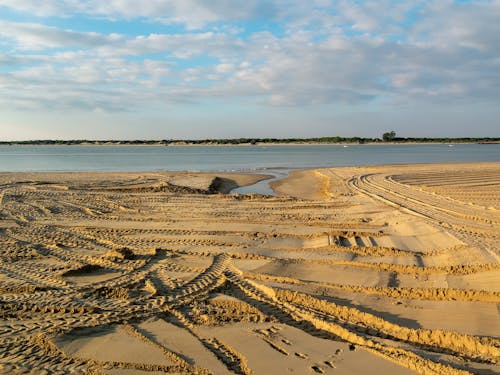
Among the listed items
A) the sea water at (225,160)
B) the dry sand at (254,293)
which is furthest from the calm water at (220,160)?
the dry sand at (254,293)

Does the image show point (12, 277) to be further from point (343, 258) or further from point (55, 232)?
point (343, 258)

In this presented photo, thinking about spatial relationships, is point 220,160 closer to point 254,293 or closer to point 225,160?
point 225,160

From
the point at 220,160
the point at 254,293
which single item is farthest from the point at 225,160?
the point at 254,293

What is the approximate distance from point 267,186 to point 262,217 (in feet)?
35.2

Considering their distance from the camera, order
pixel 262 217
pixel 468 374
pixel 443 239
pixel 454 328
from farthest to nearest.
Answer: pixel 262 217
pixel 443 239
pixel 454 328
pixel 468 374

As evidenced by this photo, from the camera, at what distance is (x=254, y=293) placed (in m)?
5.89

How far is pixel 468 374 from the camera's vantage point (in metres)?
3.60

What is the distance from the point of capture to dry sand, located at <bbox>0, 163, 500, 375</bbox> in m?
4.11

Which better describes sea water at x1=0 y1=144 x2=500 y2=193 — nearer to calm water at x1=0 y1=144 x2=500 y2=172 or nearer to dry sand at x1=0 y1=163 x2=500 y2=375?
calm water at x1=0 y1=144 x2=500 y2=172

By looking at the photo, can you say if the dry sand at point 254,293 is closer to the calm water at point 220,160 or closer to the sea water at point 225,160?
the sea water at point 225,160

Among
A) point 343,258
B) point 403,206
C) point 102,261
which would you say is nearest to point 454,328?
point 343,258

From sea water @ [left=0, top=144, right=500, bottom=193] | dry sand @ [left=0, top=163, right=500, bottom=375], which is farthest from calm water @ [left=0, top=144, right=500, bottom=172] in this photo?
dry sand @ [left=0, top=163, right=500, bottom=375]

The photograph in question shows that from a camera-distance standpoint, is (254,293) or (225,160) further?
(225,160)

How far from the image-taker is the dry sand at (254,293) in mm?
4105
